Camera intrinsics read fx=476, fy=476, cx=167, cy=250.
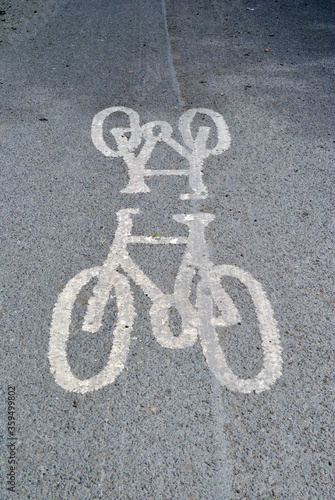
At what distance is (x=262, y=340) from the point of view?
3.24m

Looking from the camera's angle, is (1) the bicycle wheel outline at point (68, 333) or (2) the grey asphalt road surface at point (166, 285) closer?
(2) the grey asphalt road surface at point (166, 285)

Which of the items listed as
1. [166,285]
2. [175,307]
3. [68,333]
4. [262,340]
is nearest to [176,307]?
[175,307]

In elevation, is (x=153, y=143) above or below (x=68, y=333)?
above

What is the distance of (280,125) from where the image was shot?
5.62m

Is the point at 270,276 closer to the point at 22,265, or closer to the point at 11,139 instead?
the point at 22,265

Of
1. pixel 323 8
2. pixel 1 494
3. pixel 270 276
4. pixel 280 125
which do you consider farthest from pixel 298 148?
pixel 323 8

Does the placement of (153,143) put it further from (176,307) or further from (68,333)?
(68,333)

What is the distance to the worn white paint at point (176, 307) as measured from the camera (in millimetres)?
3029

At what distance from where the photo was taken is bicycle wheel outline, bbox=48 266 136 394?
2.99m

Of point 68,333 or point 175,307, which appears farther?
point 175,307

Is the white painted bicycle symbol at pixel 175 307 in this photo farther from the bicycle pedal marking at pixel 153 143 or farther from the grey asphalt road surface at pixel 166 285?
the bicycle pedal marking at pixel 153 143

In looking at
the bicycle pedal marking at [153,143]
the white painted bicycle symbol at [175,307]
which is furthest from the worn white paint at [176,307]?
the bicycle pedal marking at [153,143]

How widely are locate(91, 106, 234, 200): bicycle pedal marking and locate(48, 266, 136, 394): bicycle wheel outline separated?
1.29m

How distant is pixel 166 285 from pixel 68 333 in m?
0.82
